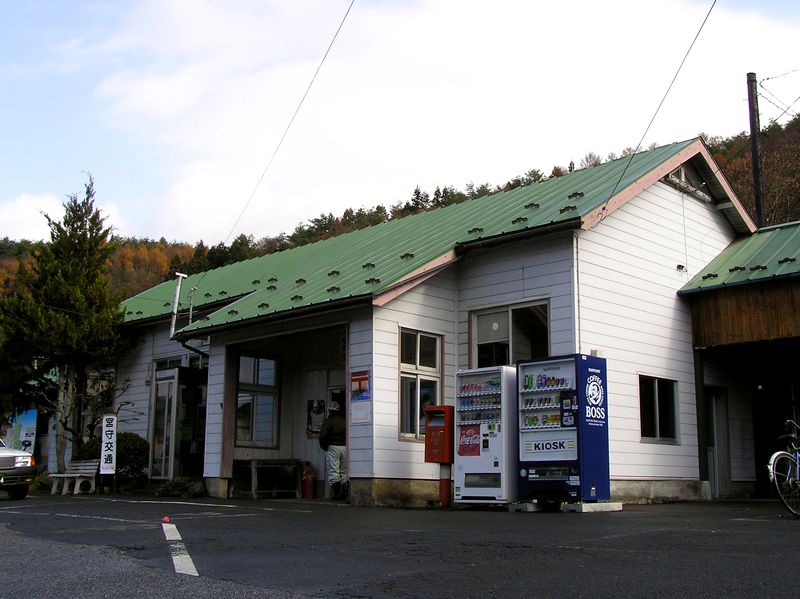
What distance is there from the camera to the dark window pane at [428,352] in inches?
663

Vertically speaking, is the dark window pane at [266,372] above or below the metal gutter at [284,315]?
below

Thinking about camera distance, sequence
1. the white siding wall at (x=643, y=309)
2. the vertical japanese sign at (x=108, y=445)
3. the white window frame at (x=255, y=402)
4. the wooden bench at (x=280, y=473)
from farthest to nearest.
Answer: the vertical japanese sign at (x=108, y=445), the white window frame at (x=255, y=402), the wooden bench at (x=280, y=473), the white siding wall at (x=643, y=309)

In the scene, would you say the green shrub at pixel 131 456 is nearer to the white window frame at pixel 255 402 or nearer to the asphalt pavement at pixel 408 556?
the white window frame at pixel 255 402

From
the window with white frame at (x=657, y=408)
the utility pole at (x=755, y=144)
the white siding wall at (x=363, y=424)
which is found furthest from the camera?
the utility pole at (x=755, y=144)

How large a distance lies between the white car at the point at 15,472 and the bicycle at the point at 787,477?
15.2 m

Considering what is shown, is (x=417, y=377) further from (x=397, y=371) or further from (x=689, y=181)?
(x=689, y=181)

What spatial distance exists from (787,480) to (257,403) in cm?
1238

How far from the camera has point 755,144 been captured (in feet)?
86.8

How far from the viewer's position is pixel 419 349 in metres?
16.7

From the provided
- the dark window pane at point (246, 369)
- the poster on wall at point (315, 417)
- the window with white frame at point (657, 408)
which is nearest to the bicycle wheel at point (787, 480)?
the window with white frame at point (657, 408)

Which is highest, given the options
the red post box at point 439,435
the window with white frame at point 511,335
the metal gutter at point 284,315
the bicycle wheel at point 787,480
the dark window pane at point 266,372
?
the metal gutter at point 284,315

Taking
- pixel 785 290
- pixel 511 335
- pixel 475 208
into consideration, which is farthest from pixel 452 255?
pixel 785 290

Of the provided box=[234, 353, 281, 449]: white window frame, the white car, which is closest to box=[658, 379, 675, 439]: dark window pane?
box=[234, 353, 281, 449]: white window frame

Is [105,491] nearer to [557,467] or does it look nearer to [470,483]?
[470,483]
